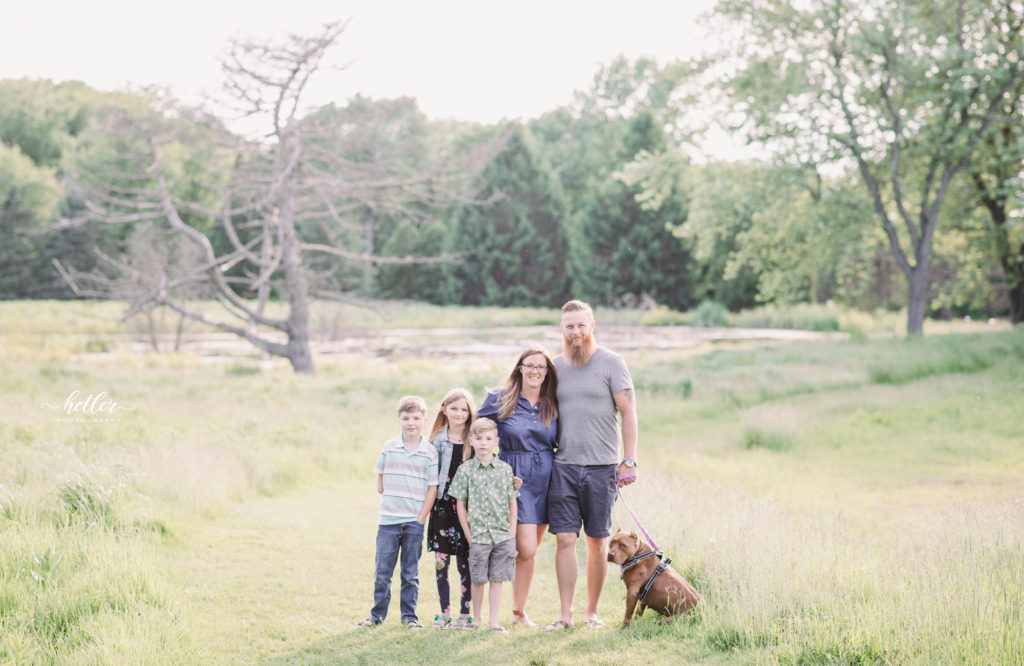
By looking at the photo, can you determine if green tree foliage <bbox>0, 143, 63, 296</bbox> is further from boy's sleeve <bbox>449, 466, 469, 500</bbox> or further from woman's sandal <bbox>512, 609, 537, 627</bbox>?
woman's sandal <bbox>512, 609, 537, 627</bbox>

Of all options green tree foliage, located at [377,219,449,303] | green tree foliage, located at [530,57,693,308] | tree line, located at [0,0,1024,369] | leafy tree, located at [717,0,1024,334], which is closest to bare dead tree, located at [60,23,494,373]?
tree line, located at [0,0,1024,369]

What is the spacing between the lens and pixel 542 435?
5.27 metres

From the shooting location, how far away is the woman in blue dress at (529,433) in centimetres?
527

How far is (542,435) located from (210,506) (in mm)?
3999

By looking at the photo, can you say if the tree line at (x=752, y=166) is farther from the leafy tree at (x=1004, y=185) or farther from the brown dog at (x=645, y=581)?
the brown dog at (x=645, y=581)

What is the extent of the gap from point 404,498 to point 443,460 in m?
0.34

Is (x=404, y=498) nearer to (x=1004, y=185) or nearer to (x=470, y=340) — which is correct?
(x=1004, y=185)

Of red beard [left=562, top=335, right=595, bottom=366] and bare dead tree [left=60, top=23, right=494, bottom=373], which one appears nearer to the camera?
red beard [left=562, top=335, right=595, bottom=366]

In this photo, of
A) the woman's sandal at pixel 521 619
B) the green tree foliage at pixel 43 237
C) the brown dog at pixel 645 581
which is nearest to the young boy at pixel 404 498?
the woman's sandal at pixel 521 619

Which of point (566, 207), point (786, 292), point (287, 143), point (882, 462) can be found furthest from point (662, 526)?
point (566, 207)

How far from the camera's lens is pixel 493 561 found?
5.20 m

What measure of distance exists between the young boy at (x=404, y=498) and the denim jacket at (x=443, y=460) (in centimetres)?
6

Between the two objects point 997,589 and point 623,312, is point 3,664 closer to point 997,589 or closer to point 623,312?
point 997,589

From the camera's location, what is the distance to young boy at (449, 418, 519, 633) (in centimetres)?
512
